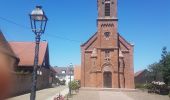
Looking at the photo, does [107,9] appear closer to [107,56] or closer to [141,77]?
[107,56]

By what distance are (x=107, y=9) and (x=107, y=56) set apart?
883 cm

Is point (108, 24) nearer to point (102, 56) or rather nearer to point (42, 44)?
point (102, 56)

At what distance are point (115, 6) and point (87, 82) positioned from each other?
15.0 m

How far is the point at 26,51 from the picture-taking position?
188ft

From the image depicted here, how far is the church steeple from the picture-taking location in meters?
59.4

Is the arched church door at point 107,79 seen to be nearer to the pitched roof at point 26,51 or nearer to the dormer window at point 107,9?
the dormer window at point 107,9

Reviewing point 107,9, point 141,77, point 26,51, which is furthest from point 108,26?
point 141,77

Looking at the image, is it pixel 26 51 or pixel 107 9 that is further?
pixel 107 9

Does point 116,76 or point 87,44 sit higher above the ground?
point 87,44

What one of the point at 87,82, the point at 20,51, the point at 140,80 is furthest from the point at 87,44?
the point at 140,80

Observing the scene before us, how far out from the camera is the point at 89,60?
61.1 meters

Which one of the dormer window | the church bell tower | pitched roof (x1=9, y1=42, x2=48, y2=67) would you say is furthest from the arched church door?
pitched roof (x1=9, y1=42, x2=48, y2=67)

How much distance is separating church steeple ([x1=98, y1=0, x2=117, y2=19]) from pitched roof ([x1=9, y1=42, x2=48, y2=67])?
1241 centimetres

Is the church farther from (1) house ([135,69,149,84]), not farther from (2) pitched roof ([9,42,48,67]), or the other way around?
(1) house ([135,69,149,84])
